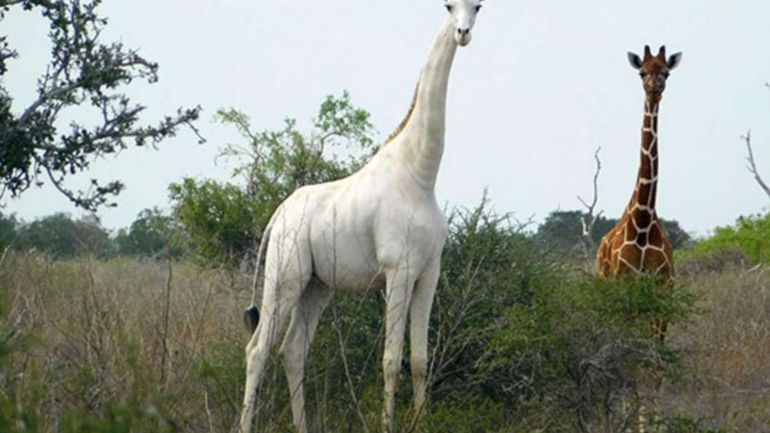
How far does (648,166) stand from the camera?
1152 cm

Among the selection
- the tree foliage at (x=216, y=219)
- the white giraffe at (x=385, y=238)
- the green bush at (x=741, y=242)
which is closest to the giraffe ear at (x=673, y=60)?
the white giraffe at (x=385, y=238)

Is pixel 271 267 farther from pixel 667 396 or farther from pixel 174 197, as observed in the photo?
pixel 174 197

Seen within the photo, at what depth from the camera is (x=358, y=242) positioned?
856 cm

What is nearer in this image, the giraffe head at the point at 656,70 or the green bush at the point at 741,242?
the giraffe head at the point at 656,70

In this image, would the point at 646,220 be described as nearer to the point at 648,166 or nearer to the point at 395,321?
the point at 648,166

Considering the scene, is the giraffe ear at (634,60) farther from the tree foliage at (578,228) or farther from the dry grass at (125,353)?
the tree foliage at (578,228)

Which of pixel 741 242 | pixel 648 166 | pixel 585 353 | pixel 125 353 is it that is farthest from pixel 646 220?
pixel 741 242

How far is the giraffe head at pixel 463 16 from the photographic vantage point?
8234 millimetres

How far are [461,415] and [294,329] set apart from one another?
105 cm

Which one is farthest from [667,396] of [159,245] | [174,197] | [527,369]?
[159,245]

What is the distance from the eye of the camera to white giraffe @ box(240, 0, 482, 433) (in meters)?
8.35

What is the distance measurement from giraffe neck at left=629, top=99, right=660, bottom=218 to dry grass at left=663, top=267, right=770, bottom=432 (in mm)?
733

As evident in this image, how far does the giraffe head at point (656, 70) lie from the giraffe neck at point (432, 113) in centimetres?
297

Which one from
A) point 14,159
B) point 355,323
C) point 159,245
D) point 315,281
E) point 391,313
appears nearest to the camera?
point 391,313
